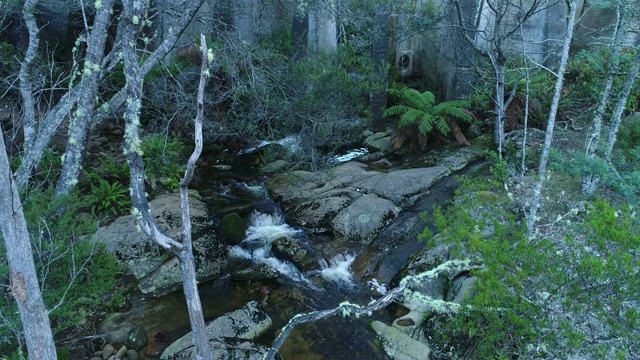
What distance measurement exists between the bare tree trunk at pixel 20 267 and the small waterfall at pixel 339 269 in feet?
14.2

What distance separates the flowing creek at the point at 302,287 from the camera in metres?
6.00

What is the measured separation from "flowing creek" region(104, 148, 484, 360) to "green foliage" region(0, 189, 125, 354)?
632mm

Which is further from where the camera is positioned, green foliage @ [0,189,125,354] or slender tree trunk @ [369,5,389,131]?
slender tree trunk @ [369,5,389,131]

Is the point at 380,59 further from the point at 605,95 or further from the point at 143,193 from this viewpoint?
the point at 143,193

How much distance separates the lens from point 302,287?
717 cm

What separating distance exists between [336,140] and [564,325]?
774 cm

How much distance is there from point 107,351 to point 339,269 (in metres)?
3.48

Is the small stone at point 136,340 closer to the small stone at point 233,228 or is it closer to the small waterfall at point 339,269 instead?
the small stone at point 233,228

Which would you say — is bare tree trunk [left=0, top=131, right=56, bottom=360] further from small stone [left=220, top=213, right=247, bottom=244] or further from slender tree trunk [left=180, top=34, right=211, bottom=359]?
small stone [left=220, top=213, right=247, bottom=244]

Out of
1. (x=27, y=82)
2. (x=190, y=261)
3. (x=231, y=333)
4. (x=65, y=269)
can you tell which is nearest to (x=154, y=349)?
Answer: (x=231, y=333)

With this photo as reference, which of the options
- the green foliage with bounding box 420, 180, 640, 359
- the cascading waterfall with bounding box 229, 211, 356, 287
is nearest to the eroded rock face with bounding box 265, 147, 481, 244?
the cascading waterfall with bounding box 229, 211, 356, 287

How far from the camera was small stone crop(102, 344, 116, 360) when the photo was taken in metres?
5.62

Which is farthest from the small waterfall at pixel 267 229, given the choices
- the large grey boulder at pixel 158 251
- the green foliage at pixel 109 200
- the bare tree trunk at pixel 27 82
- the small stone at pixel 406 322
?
the bare tree trunk at pixel 27 82

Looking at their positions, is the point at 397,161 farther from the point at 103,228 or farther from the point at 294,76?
the point at 103,228
